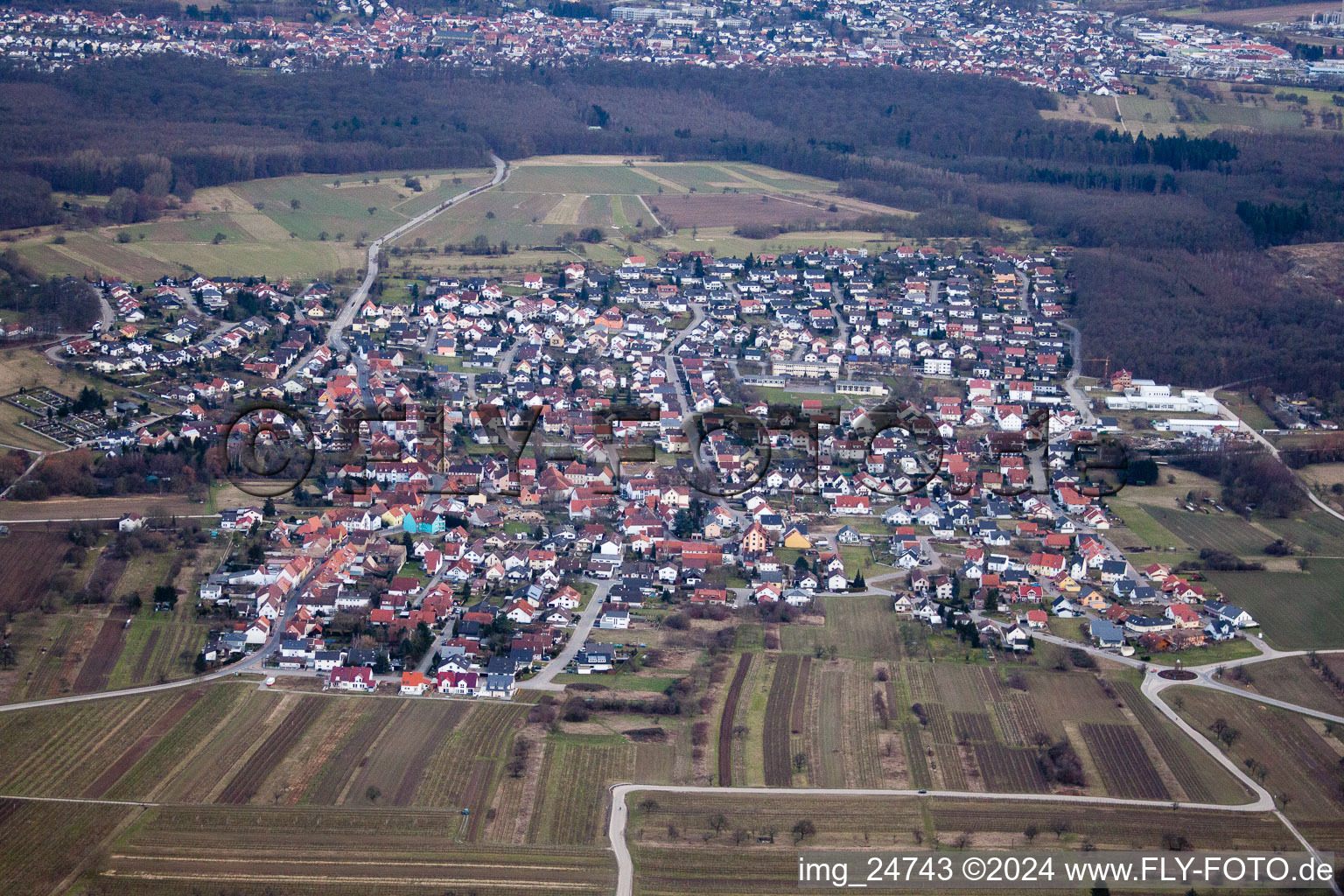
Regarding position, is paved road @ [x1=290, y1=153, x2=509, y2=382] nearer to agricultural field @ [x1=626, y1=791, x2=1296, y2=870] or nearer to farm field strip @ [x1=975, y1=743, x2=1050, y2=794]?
agricultural field @ [x1=626, y1=791, x2=1296, y2=870]

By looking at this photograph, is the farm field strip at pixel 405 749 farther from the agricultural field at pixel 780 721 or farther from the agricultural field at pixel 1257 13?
the agricultural field at pixel 1257 13

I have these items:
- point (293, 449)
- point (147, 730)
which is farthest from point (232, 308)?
point (147, 730)

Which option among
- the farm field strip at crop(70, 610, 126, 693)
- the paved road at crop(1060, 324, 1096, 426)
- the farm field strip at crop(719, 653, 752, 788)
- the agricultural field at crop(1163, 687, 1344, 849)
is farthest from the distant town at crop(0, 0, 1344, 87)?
the farm field strip at crop(719, 653, 752, 788)

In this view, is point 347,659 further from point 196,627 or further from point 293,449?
point 293,449

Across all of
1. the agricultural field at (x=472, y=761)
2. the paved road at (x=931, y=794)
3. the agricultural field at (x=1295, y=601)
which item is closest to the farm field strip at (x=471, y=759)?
the agricultural field at (x=472, y=761)

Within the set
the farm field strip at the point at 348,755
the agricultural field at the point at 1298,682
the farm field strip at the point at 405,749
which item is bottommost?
the farm field strip at the point at 348,755

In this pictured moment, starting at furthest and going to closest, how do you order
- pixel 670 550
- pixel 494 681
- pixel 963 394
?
1. pixel 963 394
2. pixel 670 550
3. pixel 494 681
